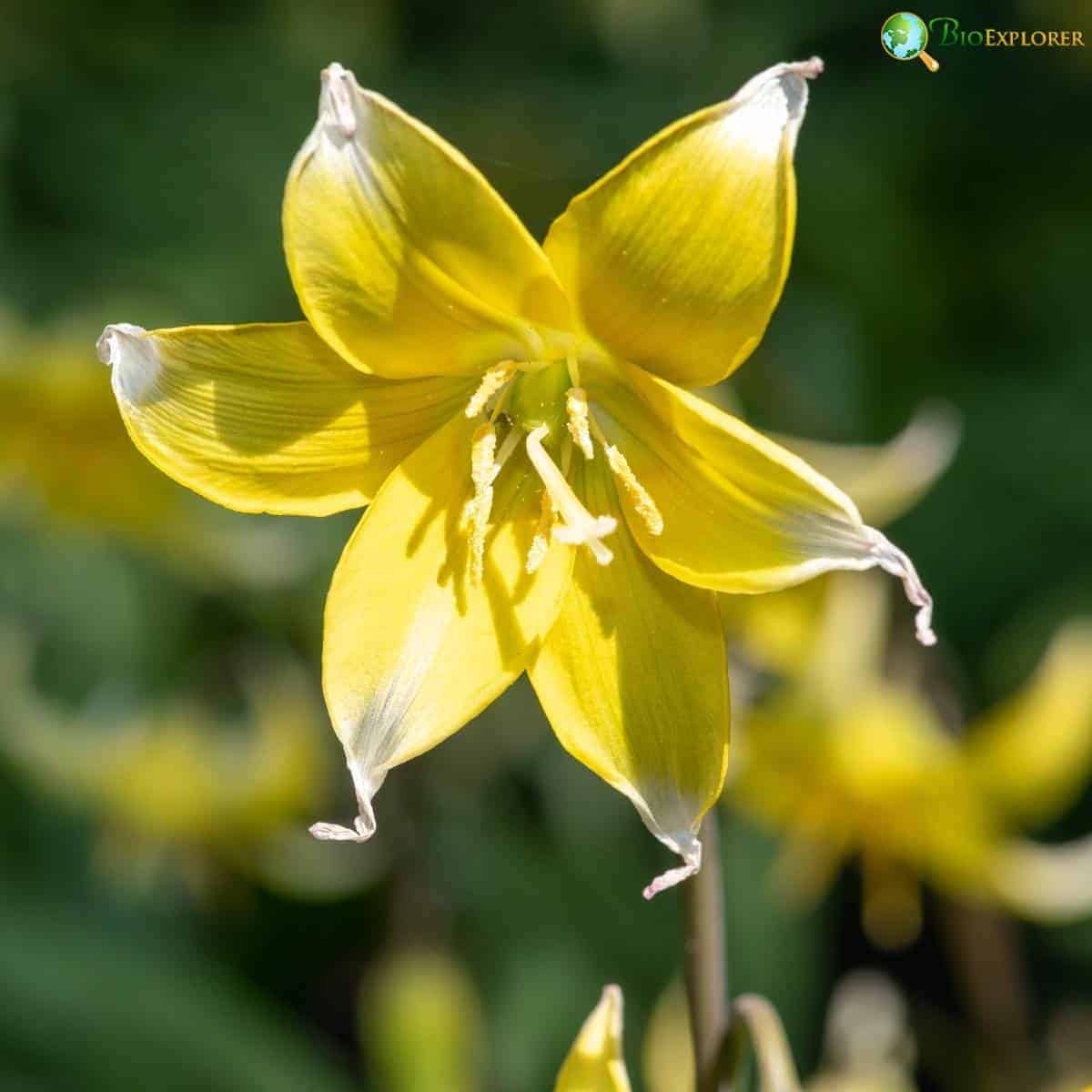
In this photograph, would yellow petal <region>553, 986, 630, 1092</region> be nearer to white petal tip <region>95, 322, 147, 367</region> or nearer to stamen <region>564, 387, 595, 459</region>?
stamen <region>564, 387, 595, 459</region>

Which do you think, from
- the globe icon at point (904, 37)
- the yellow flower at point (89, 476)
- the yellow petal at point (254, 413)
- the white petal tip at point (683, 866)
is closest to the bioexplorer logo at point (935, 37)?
the globe icon at point (904, 37)

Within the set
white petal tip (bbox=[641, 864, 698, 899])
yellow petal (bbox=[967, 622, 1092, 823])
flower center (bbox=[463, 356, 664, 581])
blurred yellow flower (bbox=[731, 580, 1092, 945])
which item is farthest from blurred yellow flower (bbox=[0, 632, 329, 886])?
white petal tip (bbox=[641, 864, 698, 899])

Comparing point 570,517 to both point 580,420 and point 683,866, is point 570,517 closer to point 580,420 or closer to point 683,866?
point 580,420

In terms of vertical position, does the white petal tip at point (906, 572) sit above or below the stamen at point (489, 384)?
below

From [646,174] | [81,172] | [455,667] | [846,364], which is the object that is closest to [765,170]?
[646,174]

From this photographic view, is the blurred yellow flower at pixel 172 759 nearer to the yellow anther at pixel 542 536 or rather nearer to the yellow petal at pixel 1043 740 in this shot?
the yellow petal at pixel 1043 740

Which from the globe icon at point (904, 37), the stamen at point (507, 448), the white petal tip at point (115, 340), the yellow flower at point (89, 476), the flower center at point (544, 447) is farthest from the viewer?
the yellow flower at point (89, 476)
